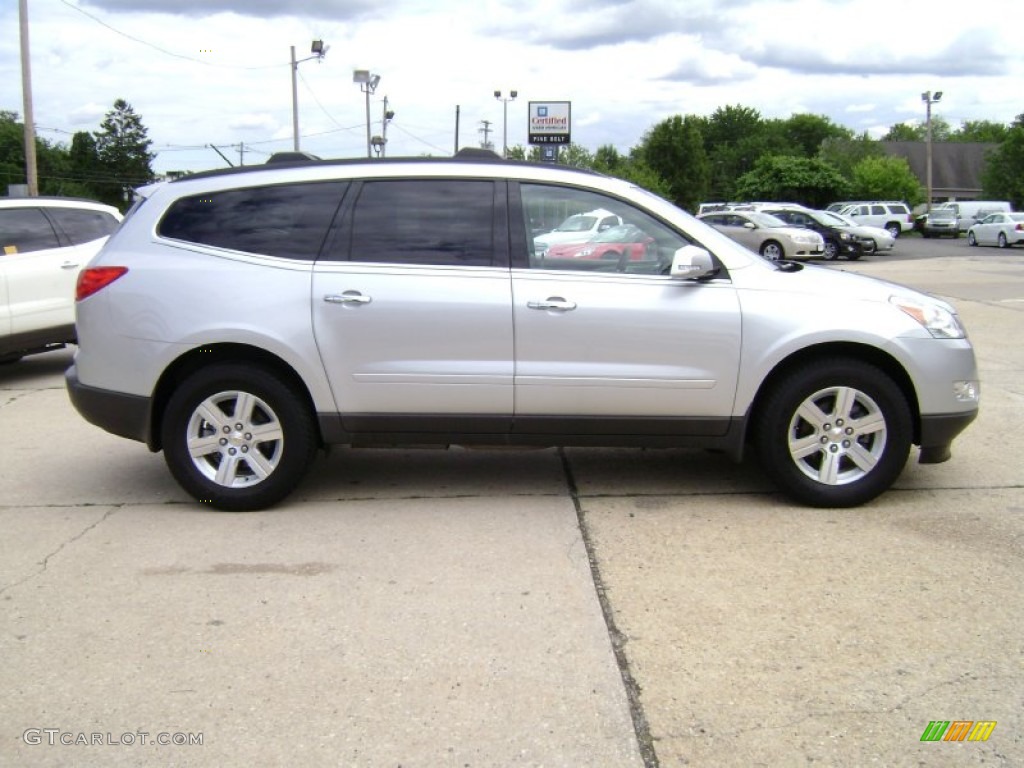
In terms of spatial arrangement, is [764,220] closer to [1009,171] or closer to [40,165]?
[1009,171]

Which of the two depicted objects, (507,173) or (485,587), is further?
(507,173)

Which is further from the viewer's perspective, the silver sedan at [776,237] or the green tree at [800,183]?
the green tree at [800,183]

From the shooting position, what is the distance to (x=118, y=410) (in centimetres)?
514

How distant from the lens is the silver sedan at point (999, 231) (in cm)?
3750

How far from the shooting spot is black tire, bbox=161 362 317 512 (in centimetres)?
503

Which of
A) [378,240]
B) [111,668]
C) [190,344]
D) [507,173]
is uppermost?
[507,173]

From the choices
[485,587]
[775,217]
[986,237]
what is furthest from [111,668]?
[986,237]

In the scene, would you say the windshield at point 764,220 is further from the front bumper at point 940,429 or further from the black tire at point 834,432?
the black tire at point 834,432

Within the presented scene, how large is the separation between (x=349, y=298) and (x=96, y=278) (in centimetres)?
140

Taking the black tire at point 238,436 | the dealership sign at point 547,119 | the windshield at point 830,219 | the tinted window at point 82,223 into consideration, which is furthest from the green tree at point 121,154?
the black tire at point 238,436

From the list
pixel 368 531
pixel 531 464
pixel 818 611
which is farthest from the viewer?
pixel 531 464

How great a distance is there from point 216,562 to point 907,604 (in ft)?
10.0

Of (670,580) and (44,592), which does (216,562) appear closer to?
(44,592)

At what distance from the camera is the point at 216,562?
14.7 feet
